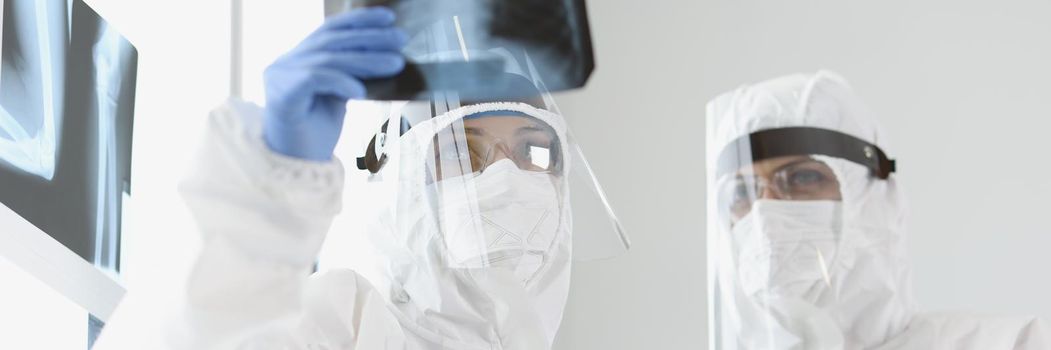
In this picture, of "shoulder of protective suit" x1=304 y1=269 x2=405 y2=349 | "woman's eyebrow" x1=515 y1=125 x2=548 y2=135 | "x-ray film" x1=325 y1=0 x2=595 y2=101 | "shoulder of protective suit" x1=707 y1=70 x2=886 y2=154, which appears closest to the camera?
"x-ray film" x1=325 y1=0 x2=595 y2=101

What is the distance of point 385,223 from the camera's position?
1.66 m

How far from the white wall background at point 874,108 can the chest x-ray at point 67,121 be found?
1546mm

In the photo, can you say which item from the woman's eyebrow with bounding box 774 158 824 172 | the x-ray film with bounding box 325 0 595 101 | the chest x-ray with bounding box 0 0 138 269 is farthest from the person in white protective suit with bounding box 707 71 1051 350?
the chest x-ray with bounding box 0 0 138 269

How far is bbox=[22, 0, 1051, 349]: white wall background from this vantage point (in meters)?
2.94

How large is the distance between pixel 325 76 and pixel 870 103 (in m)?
2.19

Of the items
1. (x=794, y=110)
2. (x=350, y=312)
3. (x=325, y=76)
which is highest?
(x=794, y=110)

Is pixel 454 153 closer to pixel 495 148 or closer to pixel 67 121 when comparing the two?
pixel 495 148

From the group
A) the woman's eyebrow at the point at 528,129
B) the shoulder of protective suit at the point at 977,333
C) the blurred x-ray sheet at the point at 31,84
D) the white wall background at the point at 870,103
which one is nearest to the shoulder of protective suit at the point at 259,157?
the blurred x-ray sheet at the point at 31,84

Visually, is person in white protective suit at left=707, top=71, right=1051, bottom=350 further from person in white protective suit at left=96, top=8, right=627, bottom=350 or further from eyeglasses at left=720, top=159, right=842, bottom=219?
person in white protective suit at left=96, top=8, right=627, bottom=350

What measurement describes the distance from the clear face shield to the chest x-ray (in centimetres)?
90

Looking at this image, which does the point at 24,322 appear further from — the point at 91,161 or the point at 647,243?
the point at 647,243

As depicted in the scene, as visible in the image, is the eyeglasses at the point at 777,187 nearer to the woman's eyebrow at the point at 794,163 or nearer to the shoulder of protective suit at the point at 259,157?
the woman's eyebrow at the point at 794,163

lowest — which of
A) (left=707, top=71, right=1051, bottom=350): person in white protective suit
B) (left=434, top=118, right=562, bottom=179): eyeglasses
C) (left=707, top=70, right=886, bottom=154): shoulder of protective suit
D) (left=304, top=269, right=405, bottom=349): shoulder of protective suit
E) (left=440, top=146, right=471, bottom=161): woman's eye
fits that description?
(left=304, top=269, right=405, bottom=349): shoulder of protective suit

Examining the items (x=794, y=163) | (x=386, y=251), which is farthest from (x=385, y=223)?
(x=794, y=163)
